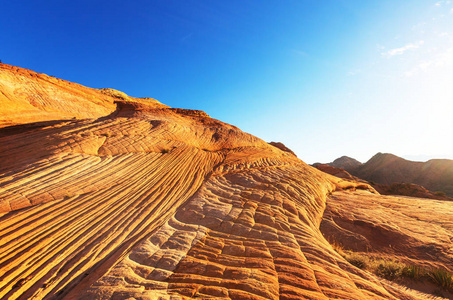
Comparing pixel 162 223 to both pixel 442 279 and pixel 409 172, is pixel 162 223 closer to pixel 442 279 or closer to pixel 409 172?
pixel 442 279

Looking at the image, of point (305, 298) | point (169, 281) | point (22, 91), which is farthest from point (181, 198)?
point (22, 91)

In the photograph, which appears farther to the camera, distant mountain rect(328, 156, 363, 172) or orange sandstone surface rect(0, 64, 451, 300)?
distant mountain rect(328, 156, 363, 172)

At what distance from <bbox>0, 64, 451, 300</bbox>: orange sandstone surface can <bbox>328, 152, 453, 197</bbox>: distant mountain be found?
31203 millimetres

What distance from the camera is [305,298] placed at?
3.06 metres

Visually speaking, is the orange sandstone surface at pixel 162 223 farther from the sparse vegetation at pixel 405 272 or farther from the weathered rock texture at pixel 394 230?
the sparse vegetation at pixel 405 272

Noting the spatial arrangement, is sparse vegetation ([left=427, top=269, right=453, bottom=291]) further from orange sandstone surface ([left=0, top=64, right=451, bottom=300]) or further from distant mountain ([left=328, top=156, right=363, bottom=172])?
distant mountain ([left=328, top=156, right=363, bottom=172])

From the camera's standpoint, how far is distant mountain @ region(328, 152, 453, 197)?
3020 centimetres

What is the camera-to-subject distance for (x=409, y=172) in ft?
114

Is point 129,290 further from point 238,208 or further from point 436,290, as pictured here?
point 436,290

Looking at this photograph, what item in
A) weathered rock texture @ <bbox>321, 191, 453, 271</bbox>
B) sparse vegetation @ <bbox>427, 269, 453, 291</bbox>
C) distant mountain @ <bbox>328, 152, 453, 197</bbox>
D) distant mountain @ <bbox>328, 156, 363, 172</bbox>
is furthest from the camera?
distant mountain @ <bbox>328, 156, 363, 172</bbox>

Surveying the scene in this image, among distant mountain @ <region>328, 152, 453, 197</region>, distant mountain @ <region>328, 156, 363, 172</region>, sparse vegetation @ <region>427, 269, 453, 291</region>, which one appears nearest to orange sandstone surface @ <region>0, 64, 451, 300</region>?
sparse vegetation @ <region>427, 269, 453, 291</region>

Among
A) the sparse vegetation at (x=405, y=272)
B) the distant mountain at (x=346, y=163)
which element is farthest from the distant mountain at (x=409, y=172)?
the sparse vegetation at (x=405, y=272)

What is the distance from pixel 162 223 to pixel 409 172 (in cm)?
4527

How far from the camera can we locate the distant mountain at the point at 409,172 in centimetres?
3020
